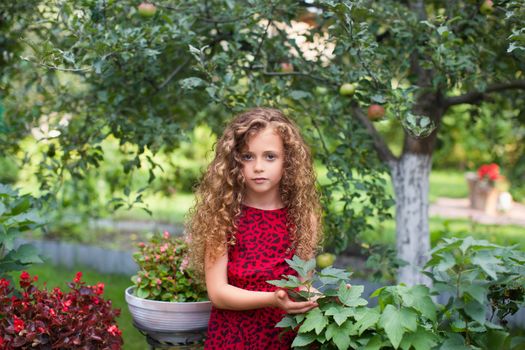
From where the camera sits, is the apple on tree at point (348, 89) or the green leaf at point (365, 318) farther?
the apple on tree at point (348, 89)

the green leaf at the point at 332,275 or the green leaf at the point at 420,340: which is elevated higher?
the green leaf at the point at 332,275

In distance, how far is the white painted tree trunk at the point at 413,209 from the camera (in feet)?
11.2

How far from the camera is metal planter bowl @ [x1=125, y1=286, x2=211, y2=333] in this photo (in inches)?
94.3

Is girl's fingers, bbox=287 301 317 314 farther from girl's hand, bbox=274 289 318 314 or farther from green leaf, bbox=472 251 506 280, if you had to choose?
green leaf, bbox=472 251 506 280

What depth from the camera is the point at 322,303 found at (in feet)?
5.90

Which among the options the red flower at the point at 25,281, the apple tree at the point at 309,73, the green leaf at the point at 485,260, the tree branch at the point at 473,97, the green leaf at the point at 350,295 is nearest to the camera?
the green leaf at the point at 485,260

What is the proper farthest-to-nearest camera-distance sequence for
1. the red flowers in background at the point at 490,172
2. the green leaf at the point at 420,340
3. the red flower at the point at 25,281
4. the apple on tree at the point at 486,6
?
1. the red flowers in background at the point at 490,172
2. the apple on tree at the point at 486,6
3. the red flower at the point at 25,281
4. the green leaf at the point at 420,340

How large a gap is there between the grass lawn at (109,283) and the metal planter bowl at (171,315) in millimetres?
941

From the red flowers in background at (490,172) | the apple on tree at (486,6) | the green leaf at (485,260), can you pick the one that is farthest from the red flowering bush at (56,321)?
the red flowers in background at (490,172)

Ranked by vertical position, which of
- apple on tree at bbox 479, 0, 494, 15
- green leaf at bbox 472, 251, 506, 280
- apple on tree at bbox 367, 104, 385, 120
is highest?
apple on tree at bbox 479, 0, 494, 15

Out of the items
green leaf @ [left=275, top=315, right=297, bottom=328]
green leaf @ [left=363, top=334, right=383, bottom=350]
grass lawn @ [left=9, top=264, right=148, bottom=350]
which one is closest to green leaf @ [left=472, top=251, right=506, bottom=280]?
green leaf @ [left=363, top=334, right=383, bottom=350]

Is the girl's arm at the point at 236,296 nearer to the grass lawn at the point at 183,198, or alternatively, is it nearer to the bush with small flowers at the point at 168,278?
the bush with small flowers at the point at 168,278

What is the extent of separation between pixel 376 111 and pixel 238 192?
85 centimetres

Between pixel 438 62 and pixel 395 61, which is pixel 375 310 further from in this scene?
pixel 395 61
